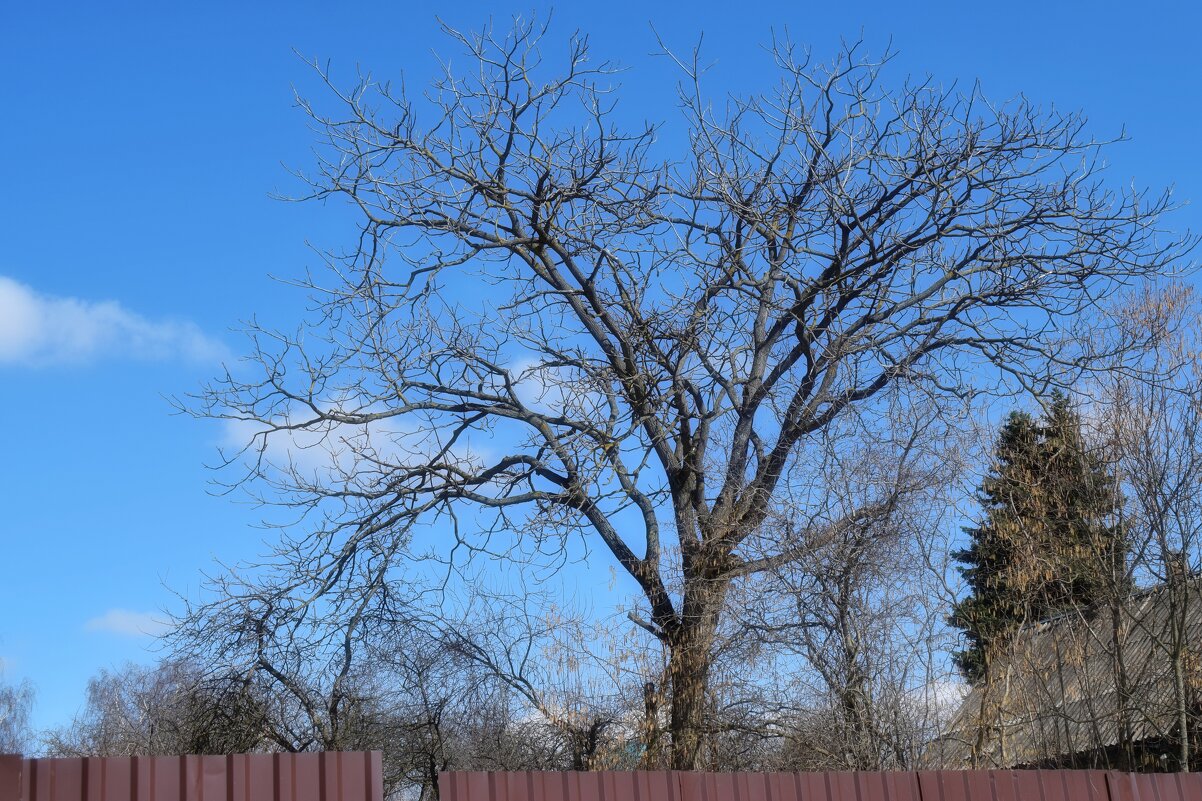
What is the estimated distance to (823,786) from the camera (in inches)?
280

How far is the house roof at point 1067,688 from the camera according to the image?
11.4 metres

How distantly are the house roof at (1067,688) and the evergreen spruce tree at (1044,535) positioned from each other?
1.00 feet

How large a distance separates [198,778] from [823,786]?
3.84m

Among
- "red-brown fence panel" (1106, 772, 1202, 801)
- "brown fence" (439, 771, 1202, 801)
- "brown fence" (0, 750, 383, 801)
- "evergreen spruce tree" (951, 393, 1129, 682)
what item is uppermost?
"evergreen spruce tree" (951, 393, 1129, 682)

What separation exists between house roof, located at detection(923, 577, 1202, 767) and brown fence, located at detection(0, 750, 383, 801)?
23.5ft

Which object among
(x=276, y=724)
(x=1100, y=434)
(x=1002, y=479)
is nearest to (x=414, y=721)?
(x=276, y=724)

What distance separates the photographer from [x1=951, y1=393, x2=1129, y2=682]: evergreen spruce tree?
40.4 ft

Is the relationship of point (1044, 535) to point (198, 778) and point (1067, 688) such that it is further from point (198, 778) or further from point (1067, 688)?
point (198, 778)

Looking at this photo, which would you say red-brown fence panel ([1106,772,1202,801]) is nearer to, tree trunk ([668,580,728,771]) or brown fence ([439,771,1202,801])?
brown fence ([439,771,1202,801])

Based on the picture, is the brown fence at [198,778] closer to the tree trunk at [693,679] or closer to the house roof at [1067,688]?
the tree trunk at [693,679]

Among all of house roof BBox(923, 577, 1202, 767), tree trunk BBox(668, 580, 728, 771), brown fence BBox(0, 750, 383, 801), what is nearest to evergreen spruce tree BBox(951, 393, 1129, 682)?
house roof BBox(923, 577, 1202, 767)

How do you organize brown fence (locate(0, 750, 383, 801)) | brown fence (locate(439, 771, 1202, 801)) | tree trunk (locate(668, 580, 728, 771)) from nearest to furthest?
brown fence (locate(0, 750, 383, 801)), brown fence (locate(439, 771, 1202, 801)), tree trunk (locate(668, 580, 728, 771))

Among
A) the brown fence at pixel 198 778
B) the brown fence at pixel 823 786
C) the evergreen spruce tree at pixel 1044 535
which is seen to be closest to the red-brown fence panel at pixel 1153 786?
the brown fence at pixel 823 786

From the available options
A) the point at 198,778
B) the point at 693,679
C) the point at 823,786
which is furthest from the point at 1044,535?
the point at 198,778
